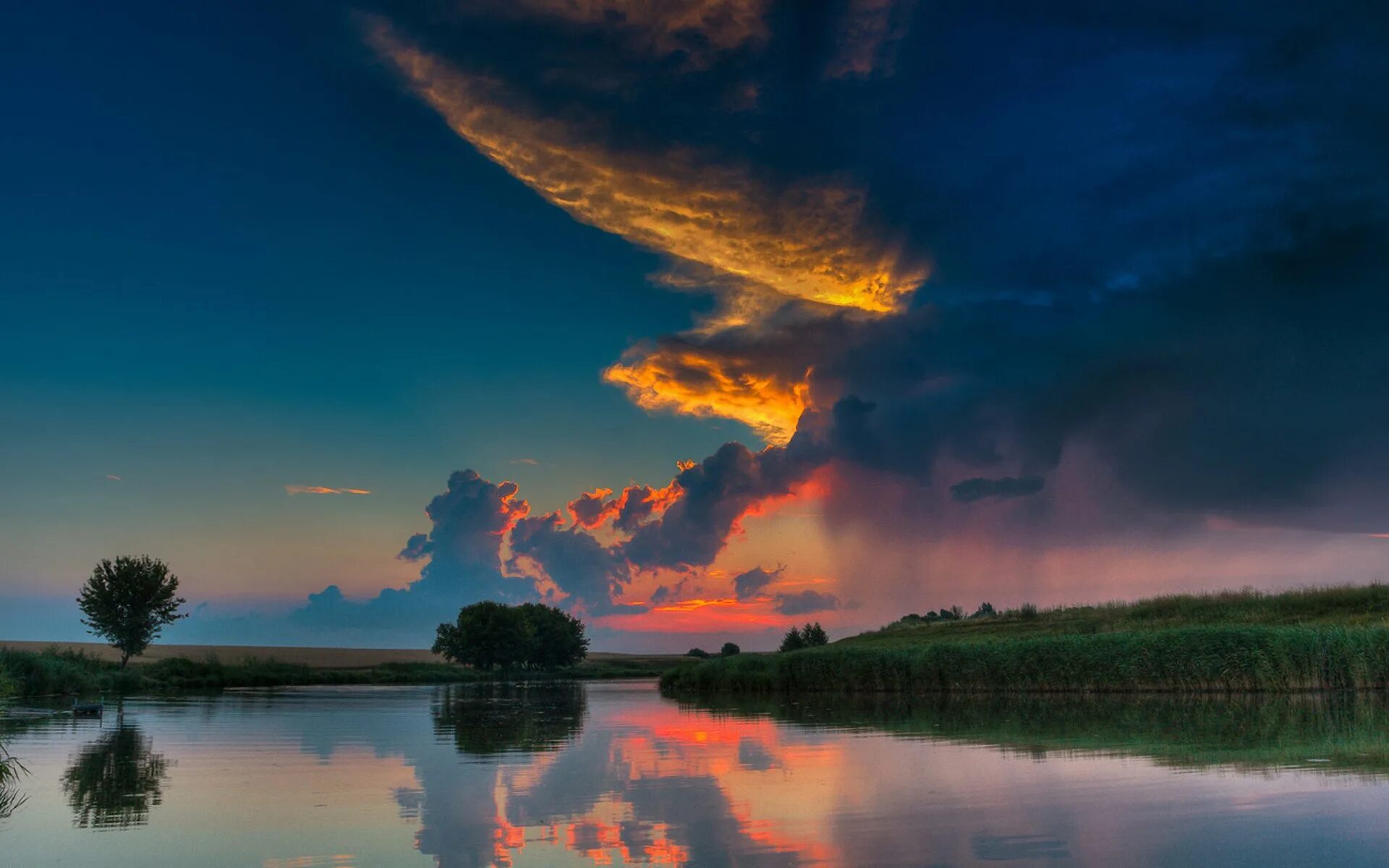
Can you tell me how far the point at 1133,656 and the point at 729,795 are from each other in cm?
3163

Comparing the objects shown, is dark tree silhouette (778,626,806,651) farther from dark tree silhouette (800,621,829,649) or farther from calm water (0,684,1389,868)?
calm water (0,684,1389,868)

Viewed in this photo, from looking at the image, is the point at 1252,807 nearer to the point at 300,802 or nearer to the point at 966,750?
the point at 966,750

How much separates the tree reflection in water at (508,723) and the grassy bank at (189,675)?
1076 centimetres

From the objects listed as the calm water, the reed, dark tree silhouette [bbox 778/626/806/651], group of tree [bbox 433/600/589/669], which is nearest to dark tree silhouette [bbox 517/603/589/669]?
group of tree [bbox 433/600/589/669]

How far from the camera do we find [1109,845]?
32.3 feet

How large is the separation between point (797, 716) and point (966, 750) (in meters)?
15.0

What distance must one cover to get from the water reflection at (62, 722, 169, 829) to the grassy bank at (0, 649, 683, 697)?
97.8 inches

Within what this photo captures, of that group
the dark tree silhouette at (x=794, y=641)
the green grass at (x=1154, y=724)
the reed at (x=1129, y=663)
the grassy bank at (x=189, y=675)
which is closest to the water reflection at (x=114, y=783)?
the grassy bank at (x=189, y=675)

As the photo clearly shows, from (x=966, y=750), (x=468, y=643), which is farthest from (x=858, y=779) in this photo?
(x=468, y=643)

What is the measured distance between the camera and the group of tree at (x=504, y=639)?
419ft

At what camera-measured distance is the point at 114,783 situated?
52.5ft

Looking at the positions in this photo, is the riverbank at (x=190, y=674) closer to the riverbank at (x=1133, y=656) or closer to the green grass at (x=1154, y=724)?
the green grass at (x=1154, y=724)

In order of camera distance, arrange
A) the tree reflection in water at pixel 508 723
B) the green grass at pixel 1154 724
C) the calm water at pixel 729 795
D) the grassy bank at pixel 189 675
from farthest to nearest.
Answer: the grassy bank at pixel 189 675
the tree reflection in water at pixel 508 723
the green grass at pixel 1154 724
the calm water at pixel 729 795

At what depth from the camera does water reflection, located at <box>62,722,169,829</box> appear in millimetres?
12828
